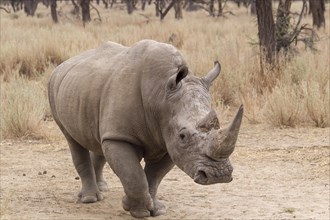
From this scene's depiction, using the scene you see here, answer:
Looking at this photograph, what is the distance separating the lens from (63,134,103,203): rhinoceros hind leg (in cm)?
555

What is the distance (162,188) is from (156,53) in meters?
1.83

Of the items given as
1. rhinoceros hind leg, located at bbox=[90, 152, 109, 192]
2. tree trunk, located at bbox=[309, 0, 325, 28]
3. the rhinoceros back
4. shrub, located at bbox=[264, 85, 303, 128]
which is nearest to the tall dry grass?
shrub, located at bbox=[264, 85, 303, 128]

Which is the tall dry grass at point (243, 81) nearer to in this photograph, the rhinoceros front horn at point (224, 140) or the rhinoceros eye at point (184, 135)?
the rhinoceros eye at point (184, 135)

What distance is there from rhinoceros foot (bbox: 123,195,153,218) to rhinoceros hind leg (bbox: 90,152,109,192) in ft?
3.50

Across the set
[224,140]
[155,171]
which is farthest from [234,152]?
[224,140]

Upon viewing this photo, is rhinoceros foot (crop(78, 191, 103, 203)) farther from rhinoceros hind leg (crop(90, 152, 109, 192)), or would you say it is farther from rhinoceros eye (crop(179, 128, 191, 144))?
rhinoceros eye (crop(179, 128, 191, 144))

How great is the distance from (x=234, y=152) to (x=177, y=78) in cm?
342

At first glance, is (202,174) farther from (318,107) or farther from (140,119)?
(318,107)

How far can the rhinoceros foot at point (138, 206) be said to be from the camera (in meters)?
4.77

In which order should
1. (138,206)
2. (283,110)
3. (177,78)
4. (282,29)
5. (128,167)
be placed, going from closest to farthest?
(177,78)
(128,167)
(138,206)
(283,110)
(282,29)

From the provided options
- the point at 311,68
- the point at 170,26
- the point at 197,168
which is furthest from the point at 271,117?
the point at 170,26

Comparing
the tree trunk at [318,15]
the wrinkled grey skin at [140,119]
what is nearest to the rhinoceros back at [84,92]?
the wrinkled grey skin at [140,119]

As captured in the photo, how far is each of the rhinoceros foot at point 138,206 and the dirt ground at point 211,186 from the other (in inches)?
9.9

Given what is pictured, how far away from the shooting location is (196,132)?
404 centimetres
